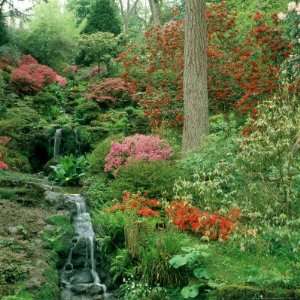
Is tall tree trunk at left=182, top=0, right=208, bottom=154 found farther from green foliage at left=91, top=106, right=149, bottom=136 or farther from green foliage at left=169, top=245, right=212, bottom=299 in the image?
green foliage at left=169, top=245, right=212, bottom=299

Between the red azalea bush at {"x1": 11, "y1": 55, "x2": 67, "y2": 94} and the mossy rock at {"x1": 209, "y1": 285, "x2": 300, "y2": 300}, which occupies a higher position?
the red azalea bush at {"x1": 11, "y1": 55, "x2": 67, "y2": 94}

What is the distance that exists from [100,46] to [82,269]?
1471cm

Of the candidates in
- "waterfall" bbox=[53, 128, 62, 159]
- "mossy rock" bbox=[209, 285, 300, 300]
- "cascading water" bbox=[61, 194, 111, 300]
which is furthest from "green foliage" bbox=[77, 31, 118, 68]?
"mossy rock" bbox=[209, 285, 300, 300]

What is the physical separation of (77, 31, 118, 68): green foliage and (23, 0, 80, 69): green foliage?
2.32 metres

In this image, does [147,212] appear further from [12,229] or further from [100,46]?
[100,46]

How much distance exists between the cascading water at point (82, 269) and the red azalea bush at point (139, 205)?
36.2 inches

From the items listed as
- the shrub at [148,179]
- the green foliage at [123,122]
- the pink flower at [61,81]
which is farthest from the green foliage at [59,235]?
the pink flower at [61,81]

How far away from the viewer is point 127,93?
19906 mm

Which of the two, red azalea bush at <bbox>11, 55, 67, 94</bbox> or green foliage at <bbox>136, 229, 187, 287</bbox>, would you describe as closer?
green foliage at <bbox>136, 229, 187, 287</bbox>

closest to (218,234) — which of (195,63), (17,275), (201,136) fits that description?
(17,275)

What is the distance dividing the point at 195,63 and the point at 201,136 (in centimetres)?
175

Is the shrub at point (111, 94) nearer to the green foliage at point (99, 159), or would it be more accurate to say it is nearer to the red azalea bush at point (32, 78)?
the red azalea bush at point (32, 78)

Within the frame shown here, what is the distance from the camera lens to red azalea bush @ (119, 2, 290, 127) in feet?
45.4

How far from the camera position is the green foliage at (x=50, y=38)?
2592cm
